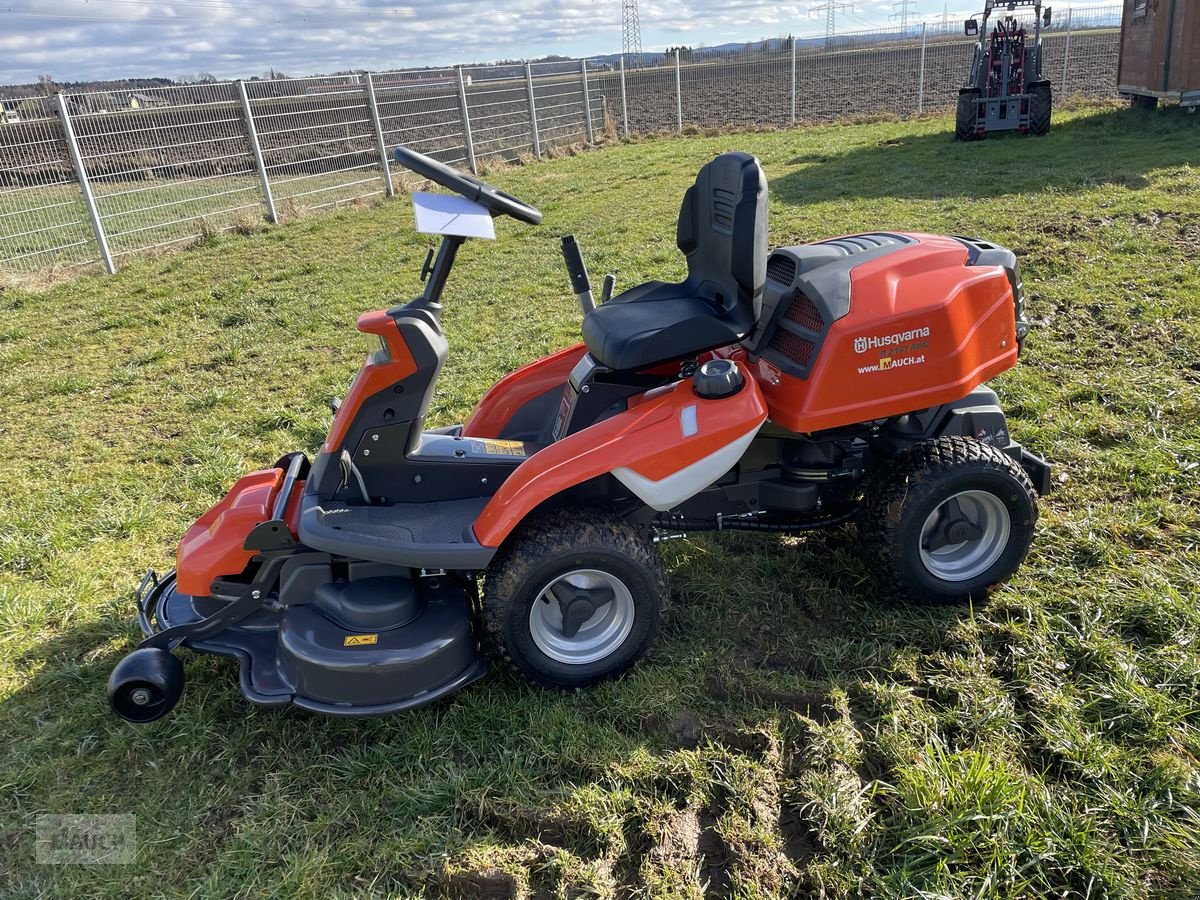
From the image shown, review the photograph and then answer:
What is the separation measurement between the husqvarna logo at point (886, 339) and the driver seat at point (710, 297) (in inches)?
13.3

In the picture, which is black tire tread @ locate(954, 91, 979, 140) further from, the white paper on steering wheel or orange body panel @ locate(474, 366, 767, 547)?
the white paper on steering wheel

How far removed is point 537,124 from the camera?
1565cm

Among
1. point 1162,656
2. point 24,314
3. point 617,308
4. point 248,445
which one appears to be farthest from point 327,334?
point 1162,656

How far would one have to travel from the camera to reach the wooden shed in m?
11.4

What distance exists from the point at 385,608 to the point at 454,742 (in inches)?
17.8

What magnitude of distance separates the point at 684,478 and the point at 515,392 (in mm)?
983

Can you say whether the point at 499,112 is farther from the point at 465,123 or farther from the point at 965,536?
the point at 965,536

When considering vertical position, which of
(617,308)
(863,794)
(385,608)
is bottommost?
(863,794)

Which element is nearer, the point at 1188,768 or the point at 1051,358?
the point at 1188,768

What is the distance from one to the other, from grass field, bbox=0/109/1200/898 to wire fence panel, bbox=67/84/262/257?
545 cm

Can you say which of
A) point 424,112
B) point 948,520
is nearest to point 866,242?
point 948,520

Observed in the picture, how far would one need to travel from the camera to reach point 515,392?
3.29 m

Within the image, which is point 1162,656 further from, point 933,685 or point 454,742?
point 454,742

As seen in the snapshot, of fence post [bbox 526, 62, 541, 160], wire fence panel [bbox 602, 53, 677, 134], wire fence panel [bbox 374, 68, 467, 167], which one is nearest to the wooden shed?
wire fence panel [bbox 602, 53, 677, 134]
